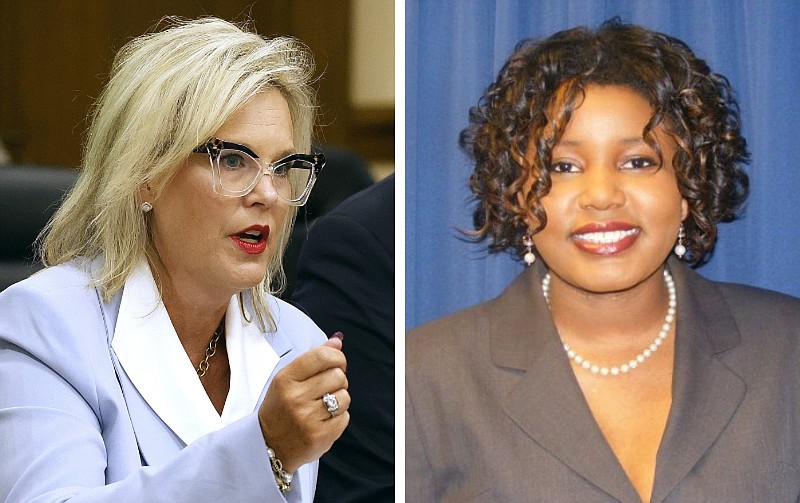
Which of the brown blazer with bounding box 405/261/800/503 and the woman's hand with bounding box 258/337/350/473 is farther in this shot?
the brown blazer with bounding box 405/261/800/503

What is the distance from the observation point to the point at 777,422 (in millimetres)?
1708

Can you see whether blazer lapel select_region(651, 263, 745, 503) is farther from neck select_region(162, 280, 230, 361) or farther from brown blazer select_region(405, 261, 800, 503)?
neck select_region(162, 280, 230, 361)

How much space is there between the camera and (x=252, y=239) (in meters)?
1.65

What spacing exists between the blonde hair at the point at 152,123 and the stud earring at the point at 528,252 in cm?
37

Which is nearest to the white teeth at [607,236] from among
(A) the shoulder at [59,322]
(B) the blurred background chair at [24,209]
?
(A) the shoulder at [59,322]

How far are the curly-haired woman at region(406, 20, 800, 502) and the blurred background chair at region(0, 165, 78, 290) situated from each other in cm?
66

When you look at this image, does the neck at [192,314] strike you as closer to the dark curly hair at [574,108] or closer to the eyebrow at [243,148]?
the eyebrow at [243,148]

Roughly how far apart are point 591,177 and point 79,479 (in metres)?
0.88

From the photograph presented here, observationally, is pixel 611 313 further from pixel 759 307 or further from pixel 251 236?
pixel 251 236

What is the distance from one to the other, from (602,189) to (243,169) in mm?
554

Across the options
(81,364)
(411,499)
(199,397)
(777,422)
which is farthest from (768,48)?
(81,364)

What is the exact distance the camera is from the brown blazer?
5.55 ft

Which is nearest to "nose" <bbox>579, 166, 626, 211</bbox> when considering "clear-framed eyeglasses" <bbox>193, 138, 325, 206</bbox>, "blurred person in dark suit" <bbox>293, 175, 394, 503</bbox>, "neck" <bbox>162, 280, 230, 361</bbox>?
"blurred person in dark suit" <bbox>293, 175, 394, 503</bbox>

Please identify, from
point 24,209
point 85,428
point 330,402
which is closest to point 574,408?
point 330,402
